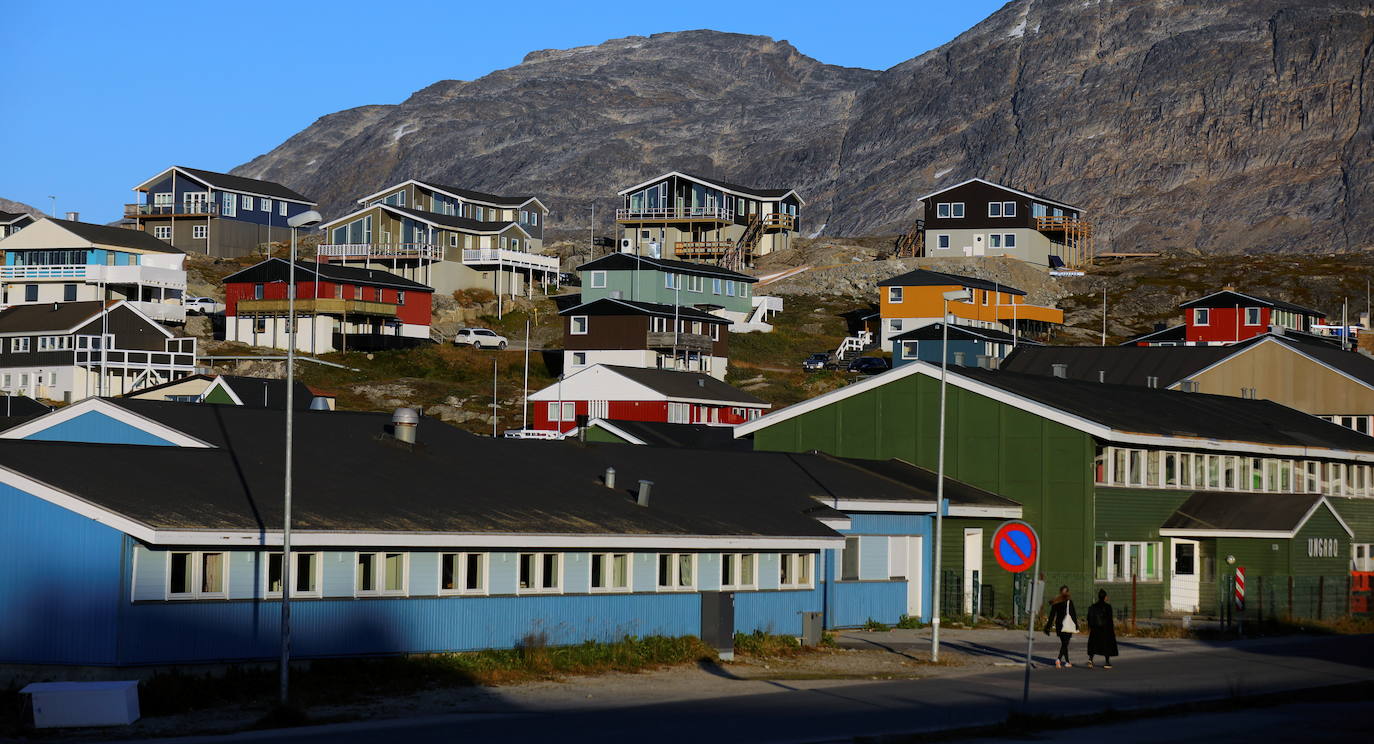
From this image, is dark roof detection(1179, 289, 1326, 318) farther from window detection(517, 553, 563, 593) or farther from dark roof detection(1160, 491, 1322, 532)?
window detection(517, 553, 563, 593)

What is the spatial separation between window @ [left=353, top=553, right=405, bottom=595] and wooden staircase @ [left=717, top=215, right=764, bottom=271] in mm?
123840

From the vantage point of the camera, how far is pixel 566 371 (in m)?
112

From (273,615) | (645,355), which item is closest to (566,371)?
(645,355)

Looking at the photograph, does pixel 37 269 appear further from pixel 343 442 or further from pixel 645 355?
pixel 343 442

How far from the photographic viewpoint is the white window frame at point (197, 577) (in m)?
29.8

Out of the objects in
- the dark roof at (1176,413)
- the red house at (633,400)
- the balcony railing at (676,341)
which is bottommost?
the dark roof at (1176,413)

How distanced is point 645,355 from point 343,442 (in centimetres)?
7888

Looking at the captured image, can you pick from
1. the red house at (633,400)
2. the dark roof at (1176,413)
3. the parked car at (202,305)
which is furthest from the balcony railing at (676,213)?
the dark roof at (1176,413)

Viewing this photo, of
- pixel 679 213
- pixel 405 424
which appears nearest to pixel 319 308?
pixel 679 213

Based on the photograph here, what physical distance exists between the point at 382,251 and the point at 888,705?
118247 mm

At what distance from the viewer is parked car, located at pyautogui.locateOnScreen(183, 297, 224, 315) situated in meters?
132

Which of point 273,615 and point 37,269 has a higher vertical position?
point 37,269

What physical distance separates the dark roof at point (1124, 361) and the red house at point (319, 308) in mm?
48904

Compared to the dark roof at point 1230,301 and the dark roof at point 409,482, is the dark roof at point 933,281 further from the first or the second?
the dark roof at point 409,482
